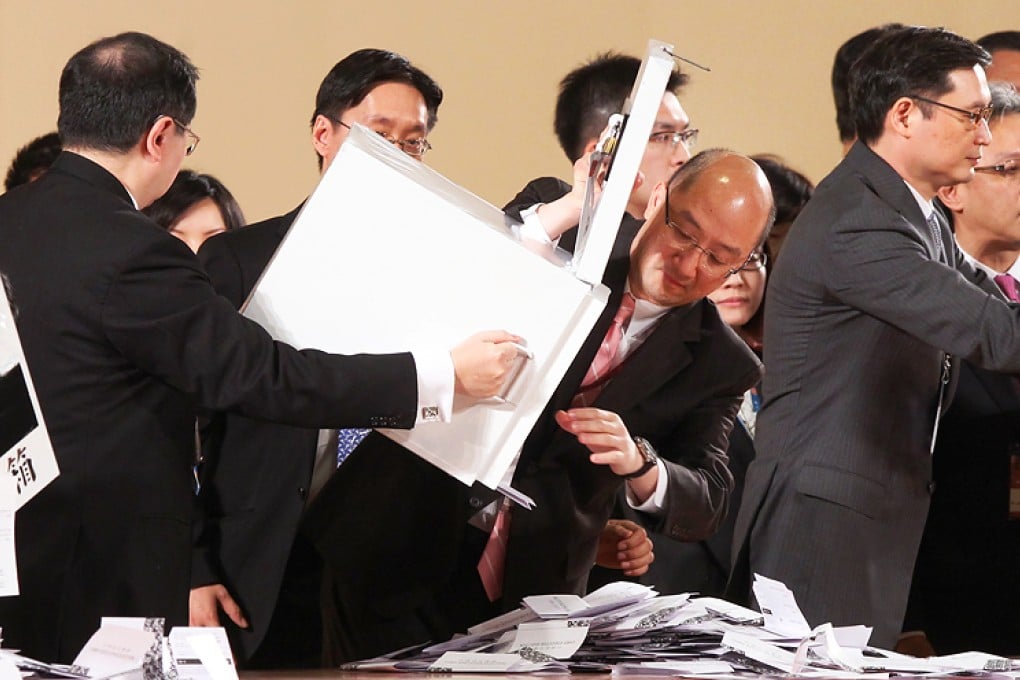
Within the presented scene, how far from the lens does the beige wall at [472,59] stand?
414cm

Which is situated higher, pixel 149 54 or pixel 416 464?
pixel 149 54

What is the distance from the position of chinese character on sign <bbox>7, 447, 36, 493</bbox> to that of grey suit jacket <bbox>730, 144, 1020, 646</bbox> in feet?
4.78

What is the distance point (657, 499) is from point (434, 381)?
1.84ft

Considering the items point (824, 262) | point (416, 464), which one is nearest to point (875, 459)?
point (824, 262)

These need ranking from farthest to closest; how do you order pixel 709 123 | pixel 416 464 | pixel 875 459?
pixel 709 123
pixel 875 459
pixel 416 464

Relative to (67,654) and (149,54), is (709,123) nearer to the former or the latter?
(149,54)

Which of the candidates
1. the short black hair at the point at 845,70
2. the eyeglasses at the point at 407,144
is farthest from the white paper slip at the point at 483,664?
the short black hair at the point at 845,70

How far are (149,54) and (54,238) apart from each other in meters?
0.31

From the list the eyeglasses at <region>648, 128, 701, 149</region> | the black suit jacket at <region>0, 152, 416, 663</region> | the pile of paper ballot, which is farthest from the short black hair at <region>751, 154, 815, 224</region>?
the black suit jacket at <region>0, 152, 416, 663</region>

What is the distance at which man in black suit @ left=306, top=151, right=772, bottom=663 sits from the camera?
2.23 meters

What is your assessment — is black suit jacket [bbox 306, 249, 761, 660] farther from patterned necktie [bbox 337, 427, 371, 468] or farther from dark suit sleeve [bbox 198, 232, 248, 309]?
dark suit sleeve [bbox 198, 232, 248, 309]

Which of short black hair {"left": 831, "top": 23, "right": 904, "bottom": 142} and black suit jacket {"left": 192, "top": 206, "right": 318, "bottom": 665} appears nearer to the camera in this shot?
black suit jacket {"left": 192, "top": 206, "right": 318, "bottom": 665}

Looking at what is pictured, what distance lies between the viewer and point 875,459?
2600 mm

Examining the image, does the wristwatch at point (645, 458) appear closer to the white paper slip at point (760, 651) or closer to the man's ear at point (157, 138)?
the white paper slip at point (760, 651)
